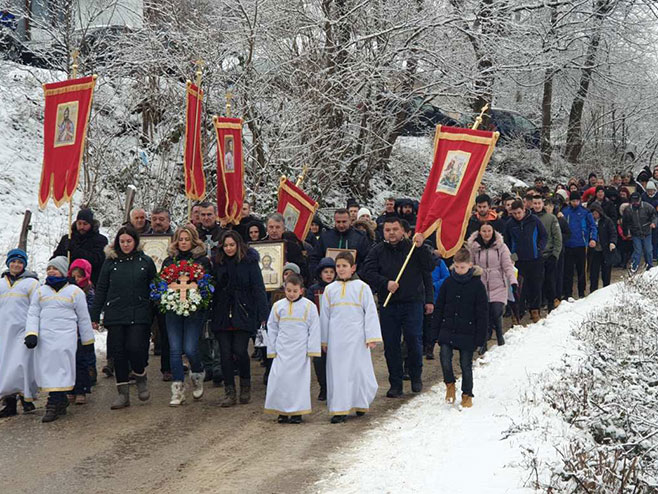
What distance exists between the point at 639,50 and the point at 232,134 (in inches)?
717

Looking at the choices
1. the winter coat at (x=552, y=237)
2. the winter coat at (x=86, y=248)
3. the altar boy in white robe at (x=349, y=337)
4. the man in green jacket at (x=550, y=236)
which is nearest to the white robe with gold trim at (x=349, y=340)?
the altar boy in white robe at (x=349, y=337)

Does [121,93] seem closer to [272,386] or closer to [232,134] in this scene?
[232,134]

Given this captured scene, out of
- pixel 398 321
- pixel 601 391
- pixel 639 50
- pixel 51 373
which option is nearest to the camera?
pixel 601 391

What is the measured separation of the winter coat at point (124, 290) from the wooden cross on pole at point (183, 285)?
1.29ft

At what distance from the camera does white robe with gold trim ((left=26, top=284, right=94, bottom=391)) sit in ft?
30.8

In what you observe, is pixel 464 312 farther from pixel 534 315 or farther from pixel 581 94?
pixel 581 94

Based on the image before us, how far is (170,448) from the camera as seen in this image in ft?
26.8

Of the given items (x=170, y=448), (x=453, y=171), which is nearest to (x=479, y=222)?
(x=453, y=171)

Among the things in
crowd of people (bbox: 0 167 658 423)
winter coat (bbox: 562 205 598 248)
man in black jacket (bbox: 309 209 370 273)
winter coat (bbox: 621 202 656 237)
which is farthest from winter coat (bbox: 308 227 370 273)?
winter coat (bbox: 621 202 656 237)

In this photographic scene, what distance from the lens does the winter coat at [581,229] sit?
16.2 metres

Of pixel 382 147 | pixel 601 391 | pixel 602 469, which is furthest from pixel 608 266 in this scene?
pixel 602 469

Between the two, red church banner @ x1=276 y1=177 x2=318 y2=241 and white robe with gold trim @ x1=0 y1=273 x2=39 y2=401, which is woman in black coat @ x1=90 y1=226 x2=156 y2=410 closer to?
white robe with gold trim @ x1=0 y1=273 x2=39 y2=401

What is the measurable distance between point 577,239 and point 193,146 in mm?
7525

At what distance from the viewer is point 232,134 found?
13.4m
